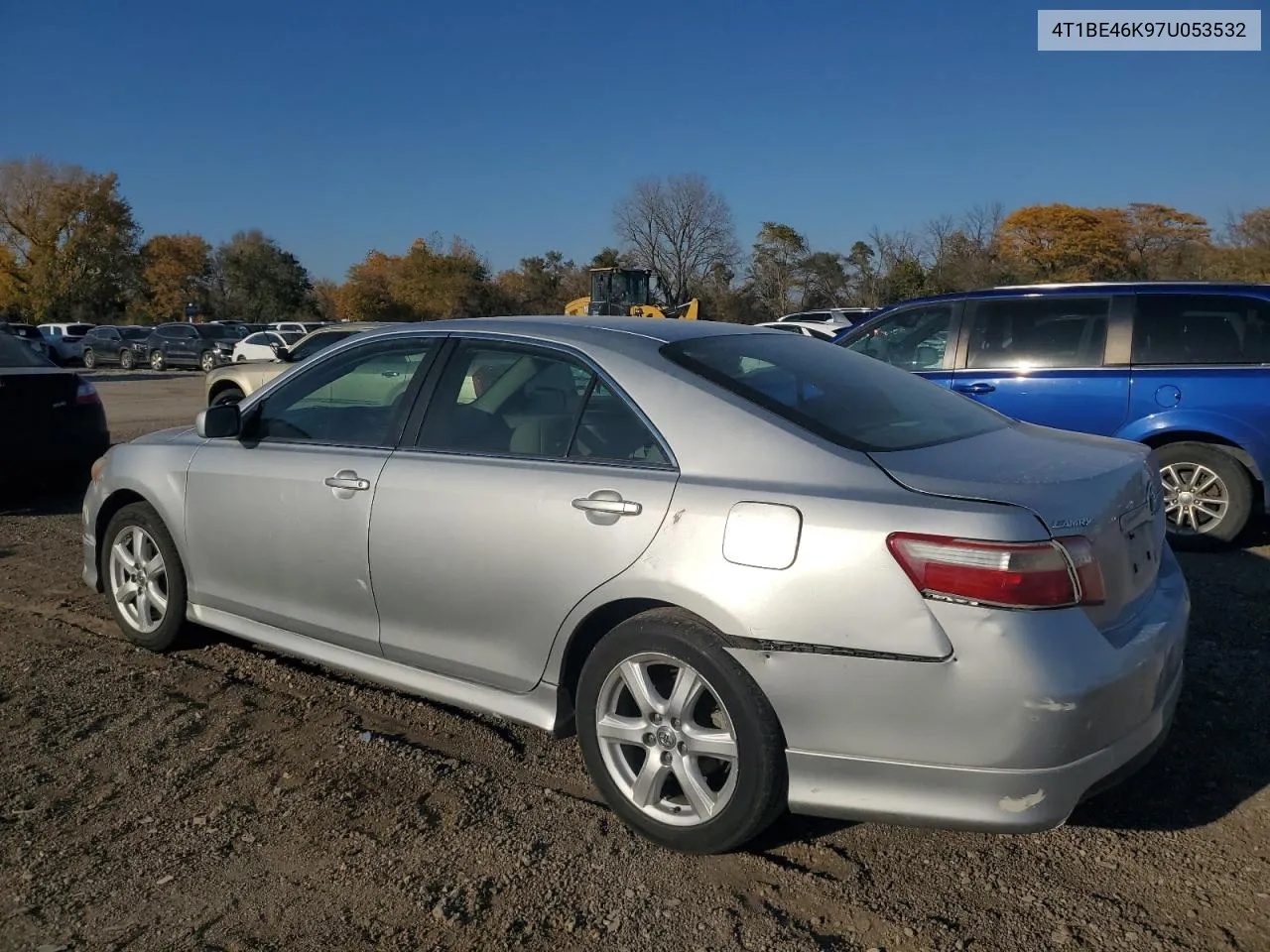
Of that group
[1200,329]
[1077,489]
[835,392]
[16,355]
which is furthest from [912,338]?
[16,355]

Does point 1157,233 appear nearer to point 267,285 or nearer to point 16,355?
point 267,285

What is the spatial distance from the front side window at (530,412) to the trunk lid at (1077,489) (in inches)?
31.9

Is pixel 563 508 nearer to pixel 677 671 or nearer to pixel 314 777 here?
pixel 677 671

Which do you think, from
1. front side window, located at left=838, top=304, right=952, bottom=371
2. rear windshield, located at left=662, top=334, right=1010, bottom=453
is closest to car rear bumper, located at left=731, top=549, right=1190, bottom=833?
rear windshield, located at left=662, top=334, right=1010, bottom=453

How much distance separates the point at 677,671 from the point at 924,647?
A: 2.36 ft

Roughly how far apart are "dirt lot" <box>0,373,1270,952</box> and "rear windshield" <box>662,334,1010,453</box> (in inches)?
48.5

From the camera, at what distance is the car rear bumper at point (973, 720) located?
245cm

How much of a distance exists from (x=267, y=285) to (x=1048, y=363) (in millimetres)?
62132

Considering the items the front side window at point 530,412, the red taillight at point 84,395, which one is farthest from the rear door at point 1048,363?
the red taillight at point 84,395

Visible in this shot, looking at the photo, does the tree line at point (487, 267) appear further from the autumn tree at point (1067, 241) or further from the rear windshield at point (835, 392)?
the rear windshield at point (835, 392)

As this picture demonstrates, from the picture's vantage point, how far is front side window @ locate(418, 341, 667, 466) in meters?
3.18

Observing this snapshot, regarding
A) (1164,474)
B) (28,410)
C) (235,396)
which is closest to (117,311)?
(235,396)

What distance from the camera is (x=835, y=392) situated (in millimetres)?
3334

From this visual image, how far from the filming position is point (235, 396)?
12.6m
